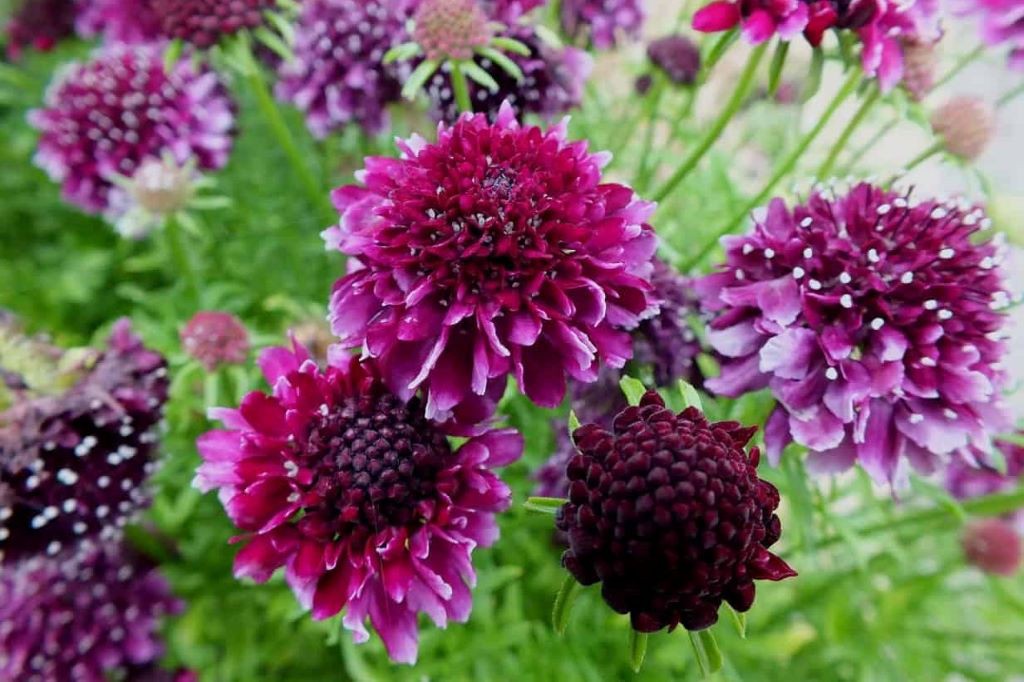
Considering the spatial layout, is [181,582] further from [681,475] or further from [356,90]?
[681,475]

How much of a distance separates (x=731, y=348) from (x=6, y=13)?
1.50m

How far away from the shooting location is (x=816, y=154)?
1.38 meters

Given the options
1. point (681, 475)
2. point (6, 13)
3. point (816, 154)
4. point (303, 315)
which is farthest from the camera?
point (6, 13)

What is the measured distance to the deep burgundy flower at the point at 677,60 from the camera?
1.08m

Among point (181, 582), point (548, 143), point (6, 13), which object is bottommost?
point (181, 582)

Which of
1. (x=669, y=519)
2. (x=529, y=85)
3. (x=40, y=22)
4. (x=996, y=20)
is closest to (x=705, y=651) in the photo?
(x=669, y=519)

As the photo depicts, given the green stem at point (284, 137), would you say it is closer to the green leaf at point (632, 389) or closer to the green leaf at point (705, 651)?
the green leaf at point (632, 389)

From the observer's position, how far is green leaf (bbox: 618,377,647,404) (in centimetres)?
63

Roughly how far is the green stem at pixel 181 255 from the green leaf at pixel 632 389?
27.1 inches

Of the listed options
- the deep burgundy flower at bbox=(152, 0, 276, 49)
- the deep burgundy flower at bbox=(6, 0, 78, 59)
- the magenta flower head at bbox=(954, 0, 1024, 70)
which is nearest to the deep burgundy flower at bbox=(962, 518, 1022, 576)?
the magenta flower head at bbox=(954, 0, 1024, 70)

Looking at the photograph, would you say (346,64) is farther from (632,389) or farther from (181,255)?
(632,389)

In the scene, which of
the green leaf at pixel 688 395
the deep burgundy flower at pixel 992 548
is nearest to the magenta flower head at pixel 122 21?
the green leaf at pixel 688 395

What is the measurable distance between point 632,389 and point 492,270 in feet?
0.47

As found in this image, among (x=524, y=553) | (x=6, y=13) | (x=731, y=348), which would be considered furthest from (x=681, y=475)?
(x=6, y=13)
